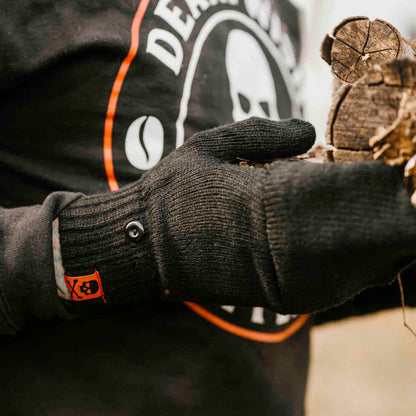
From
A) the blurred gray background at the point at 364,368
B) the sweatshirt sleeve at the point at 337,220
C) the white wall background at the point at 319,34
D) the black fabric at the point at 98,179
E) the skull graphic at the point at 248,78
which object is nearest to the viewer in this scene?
the sweatshirt sleeve at the point at 337,220

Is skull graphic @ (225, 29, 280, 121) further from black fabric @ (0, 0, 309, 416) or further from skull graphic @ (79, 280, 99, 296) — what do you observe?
skull graphic @ (79, 280, 99, 296)

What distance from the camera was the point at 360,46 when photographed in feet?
2.00

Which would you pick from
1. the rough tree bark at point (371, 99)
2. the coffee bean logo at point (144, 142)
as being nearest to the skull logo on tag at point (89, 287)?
the coffee bean logo at point (144, 142)

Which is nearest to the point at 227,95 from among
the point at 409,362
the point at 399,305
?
the point at 399,305

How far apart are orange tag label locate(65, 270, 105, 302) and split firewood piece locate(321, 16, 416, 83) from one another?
0.44 meters

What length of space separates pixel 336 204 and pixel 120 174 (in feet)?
1.27

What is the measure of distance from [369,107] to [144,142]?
1.28ft

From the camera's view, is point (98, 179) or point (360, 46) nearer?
point (360, 46)

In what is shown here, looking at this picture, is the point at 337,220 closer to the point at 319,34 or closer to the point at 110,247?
the point at 110,247

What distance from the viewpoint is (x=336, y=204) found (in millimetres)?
470

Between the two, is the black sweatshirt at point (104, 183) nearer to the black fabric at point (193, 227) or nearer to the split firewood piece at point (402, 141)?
the black fabric at point (193, 227)

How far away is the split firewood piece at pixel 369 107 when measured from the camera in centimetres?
47

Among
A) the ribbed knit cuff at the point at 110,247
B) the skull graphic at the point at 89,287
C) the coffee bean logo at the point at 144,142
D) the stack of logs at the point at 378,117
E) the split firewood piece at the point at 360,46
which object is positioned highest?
the split firewood piece at the point at 360,46

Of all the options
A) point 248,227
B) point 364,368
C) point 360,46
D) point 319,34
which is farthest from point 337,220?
point 364,368
